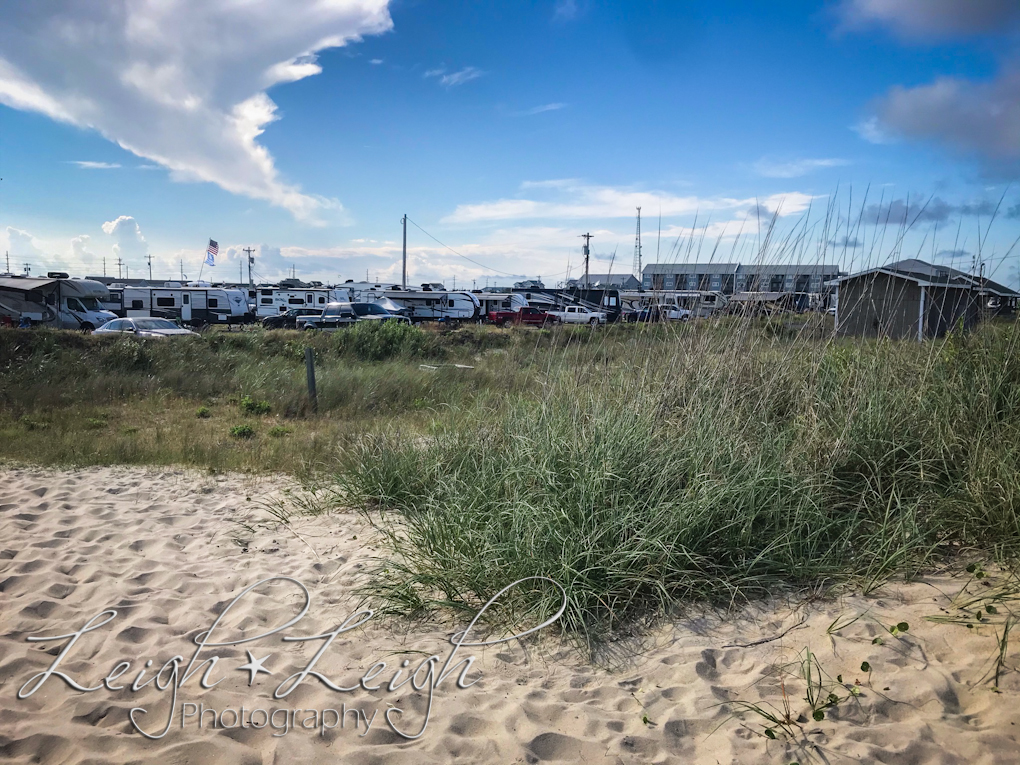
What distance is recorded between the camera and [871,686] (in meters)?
2.76

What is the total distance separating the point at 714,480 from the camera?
4.05m

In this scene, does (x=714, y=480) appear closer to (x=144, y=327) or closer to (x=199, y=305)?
(x=144, y=327)

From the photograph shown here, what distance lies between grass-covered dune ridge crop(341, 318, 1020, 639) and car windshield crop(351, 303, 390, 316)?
1024 inches

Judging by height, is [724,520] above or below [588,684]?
above

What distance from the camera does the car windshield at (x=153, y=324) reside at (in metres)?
22.0

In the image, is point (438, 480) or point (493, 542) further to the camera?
point (438, 480)

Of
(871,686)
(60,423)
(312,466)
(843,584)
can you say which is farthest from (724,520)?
(60,423)

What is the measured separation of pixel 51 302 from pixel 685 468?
32.8m

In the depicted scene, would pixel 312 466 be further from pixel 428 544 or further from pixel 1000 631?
pixel 1000 631

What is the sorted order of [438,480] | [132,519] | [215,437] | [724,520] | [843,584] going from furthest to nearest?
1. [215,437]
2. [132,519]
3. [438,480]
4. [724,520]
5. [843,584]

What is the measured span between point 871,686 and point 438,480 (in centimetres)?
307

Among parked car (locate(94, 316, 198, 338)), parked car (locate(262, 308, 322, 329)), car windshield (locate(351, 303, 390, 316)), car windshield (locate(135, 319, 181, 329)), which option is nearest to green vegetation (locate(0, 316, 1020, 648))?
parked car (locate(94, 316, 198, 338))

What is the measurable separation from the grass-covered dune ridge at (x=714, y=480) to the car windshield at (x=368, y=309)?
85.3ft

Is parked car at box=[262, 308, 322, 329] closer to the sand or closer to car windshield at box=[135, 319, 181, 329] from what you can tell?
car windshield at box=[135, 319, 181, 329]
